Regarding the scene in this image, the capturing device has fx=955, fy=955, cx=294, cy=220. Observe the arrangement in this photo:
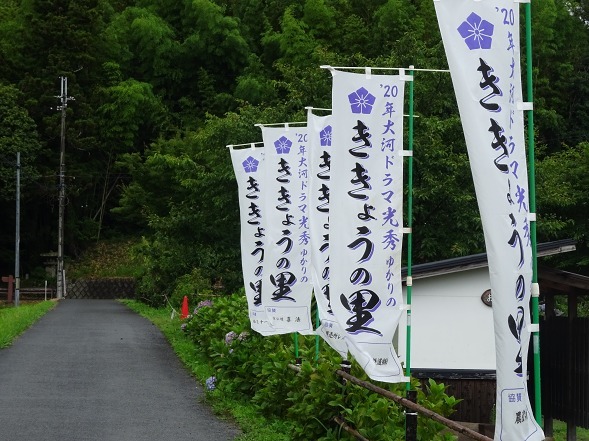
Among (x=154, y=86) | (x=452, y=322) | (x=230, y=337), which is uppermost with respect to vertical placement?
(x=154, y=86)

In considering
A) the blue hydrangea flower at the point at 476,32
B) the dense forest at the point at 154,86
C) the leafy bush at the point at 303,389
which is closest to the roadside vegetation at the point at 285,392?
the leafy bush at the point at 303,389

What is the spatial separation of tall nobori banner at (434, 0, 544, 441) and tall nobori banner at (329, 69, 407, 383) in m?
2.53

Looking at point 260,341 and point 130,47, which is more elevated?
point 130,47

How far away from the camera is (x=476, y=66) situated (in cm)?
559

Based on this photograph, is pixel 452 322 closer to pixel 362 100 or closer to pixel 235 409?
pixel 235 409

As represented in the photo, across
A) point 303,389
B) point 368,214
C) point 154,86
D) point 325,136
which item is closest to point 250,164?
point 325,136

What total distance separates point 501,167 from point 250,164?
26.2 ft

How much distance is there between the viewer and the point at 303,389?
1019 centimetres

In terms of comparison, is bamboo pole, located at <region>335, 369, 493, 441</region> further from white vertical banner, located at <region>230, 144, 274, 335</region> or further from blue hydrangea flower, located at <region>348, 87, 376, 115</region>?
white vertical banner, located at <region>230, 144, 274, 335</region>

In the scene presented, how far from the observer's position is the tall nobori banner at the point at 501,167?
546 centimetres

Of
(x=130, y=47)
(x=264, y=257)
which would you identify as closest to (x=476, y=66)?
(x=264, y=257)

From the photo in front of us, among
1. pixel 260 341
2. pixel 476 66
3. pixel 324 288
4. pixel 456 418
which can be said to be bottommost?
pixel 456 418

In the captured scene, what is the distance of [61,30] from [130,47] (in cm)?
540

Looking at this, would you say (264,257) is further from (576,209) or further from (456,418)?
(576,209)
